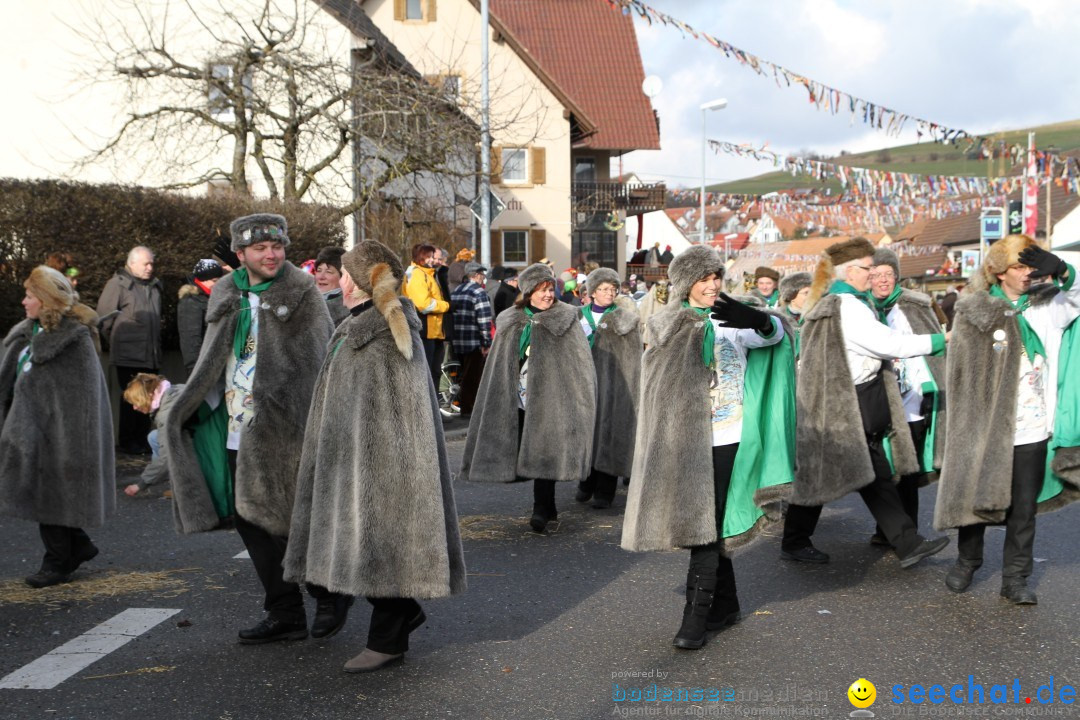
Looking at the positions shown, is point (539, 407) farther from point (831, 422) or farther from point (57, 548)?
point (57, 548)

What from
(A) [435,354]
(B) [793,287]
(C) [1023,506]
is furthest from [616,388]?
(A) [435,354]

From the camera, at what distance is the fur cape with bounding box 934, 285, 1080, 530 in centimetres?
635

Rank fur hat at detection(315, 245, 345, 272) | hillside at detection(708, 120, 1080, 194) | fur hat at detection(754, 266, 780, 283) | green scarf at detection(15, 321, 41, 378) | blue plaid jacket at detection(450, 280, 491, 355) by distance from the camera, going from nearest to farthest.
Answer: green scarf at detection(15, 321, 41, 378), fur hat at detection(315, 245, 345, 272), fur hat at detection(754, 266, 780, 283), blue plaid jacket at detection(450, 280, 491, 355), hillside at detection(708, 120, 1080, 194)

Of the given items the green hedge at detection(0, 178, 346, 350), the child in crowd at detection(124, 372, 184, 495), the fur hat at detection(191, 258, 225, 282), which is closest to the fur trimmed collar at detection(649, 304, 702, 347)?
the child in crowd at detection(124, 372, 184, 495)

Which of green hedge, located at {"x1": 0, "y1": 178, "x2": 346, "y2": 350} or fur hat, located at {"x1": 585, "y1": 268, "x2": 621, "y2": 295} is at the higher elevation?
green hedge, located at {"x1": 0, "y1": 178, "x2": 346, "y2": 350}

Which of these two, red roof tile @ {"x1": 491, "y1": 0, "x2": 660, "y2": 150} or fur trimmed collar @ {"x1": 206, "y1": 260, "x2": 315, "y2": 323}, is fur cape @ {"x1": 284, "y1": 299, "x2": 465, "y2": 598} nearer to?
fur trimmed collar @ {"x1": 206, "y1": 260, "x2": 315, "y2": 323}

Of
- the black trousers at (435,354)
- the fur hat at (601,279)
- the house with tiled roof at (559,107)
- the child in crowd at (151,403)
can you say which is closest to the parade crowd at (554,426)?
the fur hat at (601,279)

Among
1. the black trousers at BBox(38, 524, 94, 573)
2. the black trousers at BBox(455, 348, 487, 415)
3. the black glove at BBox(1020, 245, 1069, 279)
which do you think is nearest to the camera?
the black glove at BBox(1020, 245, 1069, 279)

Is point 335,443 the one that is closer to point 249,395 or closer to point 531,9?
point 249,395

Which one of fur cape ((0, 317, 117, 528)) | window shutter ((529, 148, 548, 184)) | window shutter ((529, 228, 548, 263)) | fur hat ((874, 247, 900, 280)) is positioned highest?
window shutter ((529, 148, 548, 184))

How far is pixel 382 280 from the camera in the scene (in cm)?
530

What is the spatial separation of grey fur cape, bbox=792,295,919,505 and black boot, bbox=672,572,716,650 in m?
1.80

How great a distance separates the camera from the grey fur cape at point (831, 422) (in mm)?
7160

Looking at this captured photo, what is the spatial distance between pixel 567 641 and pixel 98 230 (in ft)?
28.5
